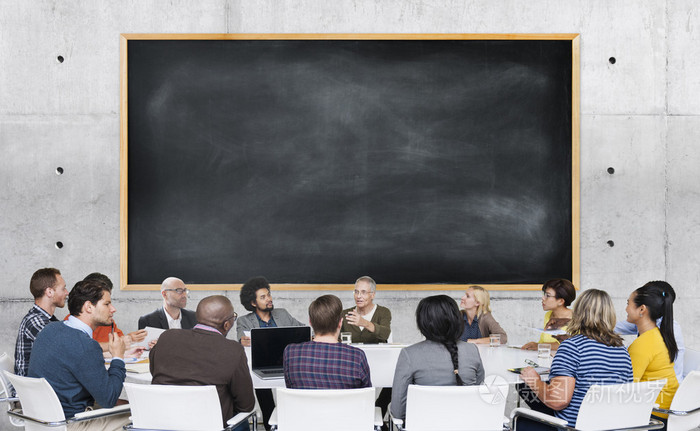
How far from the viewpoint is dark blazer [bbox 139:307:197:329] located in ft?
15.5

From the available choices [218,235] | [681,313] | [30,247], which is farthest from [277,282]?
[681,313]

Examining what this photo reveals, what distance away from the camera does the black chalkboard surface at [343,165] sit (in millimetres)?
5473

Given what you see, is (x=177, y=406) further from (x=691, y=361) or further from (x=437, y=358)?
(x=691, y=361)

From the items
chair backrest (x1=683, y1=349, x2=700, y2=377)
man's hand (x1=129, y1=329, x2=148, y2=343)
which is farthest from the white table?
chair backrest (x1=683, y1=349, x2=700, y2=377)

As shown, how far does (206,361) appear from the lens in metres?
2.87

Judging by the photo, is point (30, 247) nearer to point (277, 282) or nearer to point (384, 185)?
point (277, 282)

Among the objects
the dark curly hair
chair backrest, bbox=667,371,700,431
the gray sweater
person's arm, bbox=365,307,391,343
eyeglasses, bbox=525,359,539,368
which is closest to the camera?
the gray sweater

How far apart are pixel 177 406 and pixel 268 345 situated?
0.92 m

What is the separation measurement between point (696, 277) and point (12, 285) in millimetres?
5940

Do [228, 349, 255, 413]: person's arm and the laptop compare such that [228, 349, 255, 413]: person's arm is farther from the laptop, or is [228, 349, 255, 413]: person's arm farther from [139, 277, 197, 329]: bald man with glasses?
[139, 277, 197, 329]: bald man with glasses

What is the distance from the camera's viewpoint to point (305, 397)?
8.54 ft

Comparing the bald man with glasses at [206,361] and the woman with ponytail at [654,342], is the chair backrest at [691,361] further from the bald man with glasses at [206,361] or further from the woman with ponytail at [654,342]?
the bald man with glasses at [206,361]

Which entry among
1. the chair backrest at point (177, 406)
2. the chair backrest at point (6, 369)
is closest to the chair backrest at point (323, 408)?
the chair backrest at point (177, 406)

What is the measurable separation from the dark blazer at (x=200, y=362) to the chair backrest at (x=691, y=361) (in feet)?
8.87
